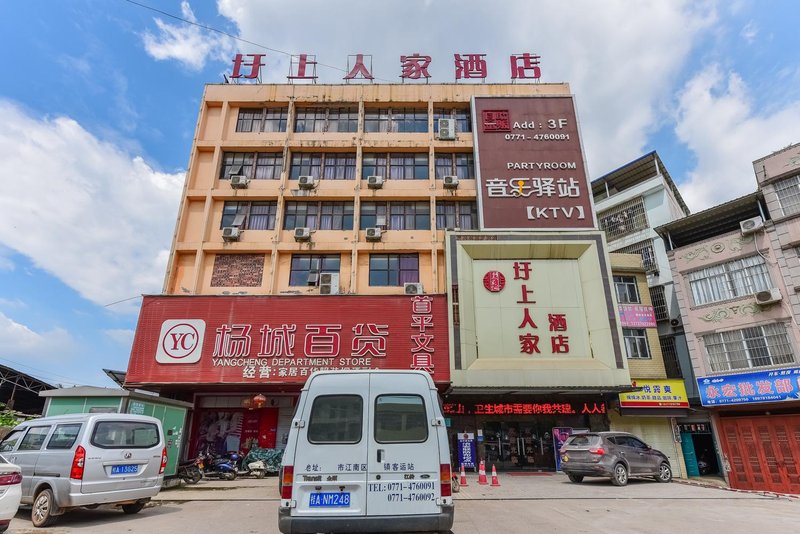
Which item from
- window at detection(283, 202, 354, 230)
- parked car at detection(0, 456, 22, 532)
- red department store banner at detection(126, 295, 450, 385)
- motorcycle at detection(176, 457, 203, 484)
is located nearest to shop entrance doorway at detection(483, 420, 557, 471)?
red department store banner at detection(126, 295, 450, 385)

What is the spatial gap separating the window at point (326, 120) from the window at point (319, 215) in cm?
438

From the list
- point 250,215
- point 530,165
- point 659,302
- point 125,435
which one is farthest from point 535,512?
point 659,302

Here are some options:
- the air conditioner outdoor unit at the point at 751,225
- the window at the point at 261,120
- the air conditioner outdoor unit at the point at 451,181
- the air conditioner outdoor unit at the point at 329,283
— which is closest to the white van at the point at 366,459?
the air conditioner outdoor unit at the point at 329,283

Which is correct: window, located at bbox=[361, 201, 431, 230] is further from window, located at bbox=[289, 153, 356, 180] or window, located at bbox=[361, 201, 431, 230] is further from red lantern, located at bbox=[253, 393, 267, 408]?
red lantern, located at bbox=[253, 393, 267, 408]

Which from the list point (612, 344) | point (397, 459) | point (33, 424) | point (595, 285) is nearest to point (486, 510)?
point (397, 459)

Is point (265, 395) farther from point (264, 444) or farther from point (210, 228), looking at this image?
point (210, 228)

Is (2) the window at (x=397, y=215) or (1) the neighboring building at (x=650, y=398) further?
(2) the window at (x=397, y=215)

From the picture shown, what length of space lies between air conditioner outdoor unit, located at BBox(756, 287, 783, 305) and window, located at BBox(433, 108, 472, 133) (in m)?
15.2

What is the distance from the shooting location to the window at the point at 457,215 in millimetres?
21805

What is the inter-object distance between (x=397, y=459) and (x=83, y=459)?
19.9 ft

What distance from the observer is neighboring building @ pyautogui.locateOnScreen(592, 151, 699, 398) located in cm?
2188

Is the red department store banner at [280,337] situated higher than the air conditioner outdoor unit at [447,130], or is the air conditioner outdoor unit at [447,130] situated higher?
the air conditioner outdoor unit at [447,130]

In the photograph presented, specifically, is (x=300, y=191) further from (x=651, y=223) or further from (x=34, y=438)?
(x=651, y=223)

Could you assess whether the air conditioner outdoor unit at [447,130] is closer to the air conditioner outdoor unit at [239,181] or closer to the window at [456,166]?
the window at [456,166]
